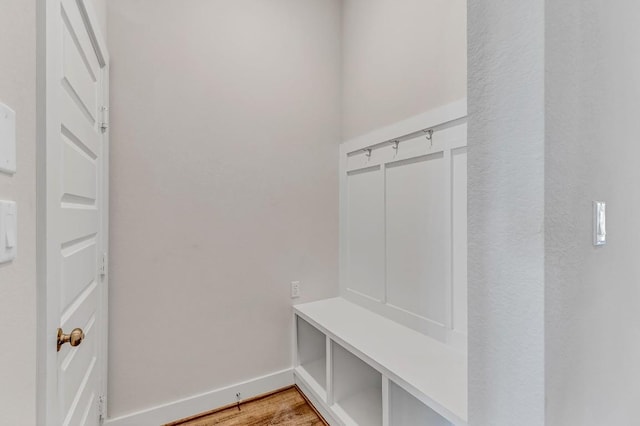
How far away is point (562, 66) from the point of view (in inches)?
23.6

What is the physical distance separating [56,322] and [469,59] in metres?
1.23

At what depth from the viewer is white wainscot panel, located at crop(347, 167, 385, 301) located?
6.41 feet

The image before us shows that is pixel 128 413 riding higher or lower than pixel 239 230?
lower

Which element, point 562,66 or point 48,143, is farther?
point 48,143

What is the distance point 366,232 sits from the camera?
2.07 m

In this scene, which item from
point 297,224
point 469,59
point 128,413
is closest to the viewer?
point 469,59

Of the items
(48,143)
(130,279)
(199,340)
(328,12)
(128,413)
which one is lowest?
(128,413)

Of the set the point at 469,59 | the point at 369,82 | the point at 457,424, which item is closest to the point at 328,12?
the point at 369,82

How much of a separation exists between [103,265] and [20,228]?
1035mm

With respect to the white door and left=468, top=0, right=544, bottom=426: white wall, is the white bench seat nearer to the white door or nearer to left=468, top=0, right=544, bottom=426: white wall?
left=468, top=0, right=544, bottom=426: white wall

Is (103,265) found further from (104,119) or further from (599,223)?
(599,223)

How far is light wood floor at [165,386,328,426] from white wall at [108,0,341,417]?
0.54 ft

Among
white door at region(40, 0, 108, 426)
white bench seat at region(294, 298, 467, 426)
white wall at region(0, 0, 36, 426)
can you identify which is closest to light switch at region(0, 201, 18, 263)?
white wall at region(0, 0, 36, 426)

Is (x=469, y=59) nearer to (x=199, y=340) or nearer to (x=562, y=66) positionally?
(x=562, y=66)
